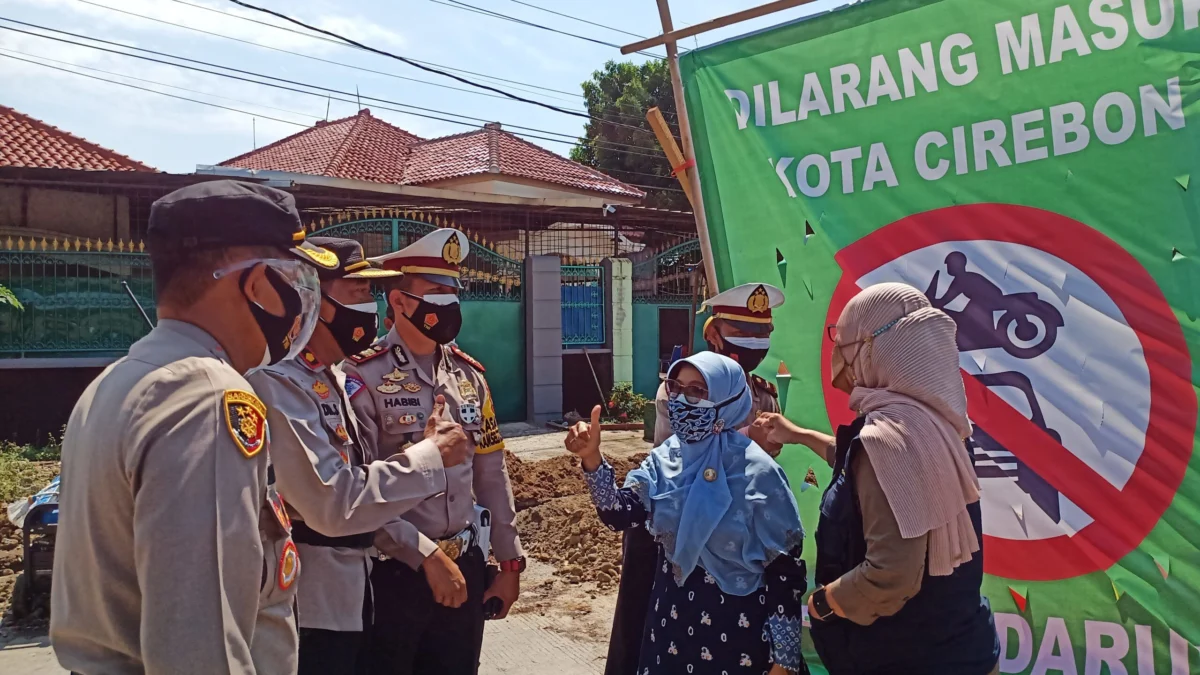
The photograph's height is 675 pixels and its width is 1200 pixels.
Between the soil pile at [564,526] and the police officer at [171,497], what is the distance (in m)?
4.25

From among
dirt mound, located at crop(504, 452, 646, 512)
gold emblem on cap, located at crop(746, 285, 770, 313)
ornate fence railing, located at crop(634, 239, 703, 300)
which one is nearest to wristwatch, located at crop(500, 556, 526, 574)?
gold emblem on cap, located at crop(746, 285, 770, 313)

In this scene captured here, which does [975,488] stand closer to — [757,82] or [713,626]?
[713,626]

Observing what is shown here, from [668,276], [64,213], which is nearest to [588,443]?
[668,276]

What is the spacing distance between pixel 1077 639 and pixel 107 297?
1018 centimetres

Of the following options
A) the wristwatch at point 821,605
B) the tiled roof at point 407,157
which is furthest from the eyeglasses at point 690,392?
the tiled roof at point 407,157

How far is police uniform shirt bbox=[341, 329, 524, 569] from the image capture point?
256cm

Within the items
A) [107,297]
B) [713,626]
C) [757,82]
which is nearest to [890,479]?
[713,626]

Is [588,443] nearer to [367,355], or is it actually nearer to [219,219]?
[367,355]

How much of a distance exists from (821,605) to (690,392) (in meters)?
0.72

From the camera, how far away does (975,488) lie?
195cm

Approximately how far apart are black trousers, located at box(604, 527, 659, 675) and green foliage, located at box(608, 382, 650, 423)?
30.4ft

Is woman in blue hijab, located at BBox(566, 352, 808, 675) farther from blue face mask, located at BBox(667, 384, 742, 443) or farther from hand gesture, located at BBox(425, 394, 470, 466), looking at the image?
hand gesture, located at BBox(425, 394, 470, 466)

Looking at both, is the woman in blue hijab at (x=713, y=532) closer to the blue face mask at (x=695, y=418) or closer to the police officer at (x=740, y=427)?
the blue face mask at (x=695, y=418)

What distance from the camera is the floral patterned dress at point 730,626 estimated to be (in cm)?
227
